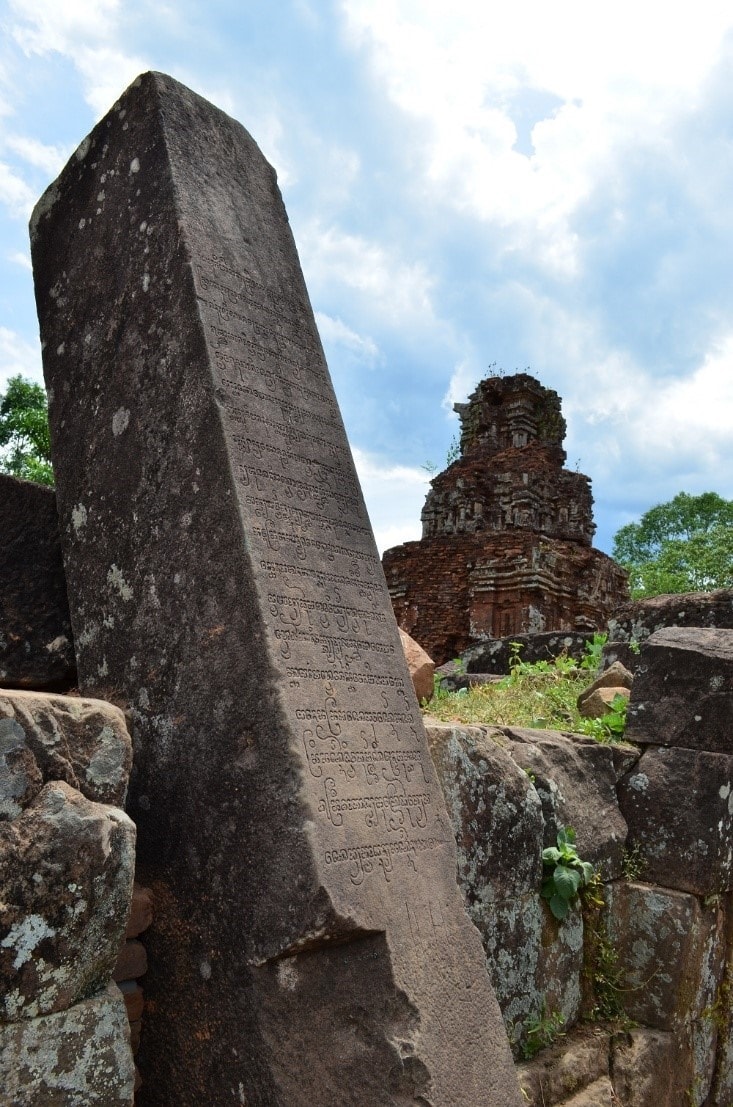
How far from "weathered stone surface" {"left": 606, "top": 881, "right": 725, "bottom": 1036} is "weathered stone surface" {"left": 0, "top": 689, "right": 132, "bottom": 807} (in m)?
2.63

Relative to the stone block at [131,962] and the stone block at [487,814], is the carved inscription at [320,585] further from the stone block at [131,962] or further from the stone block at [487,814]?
the stone block at [131,962]

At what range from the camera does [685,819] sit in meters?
4.00

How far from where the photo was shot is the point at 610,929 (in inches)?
152

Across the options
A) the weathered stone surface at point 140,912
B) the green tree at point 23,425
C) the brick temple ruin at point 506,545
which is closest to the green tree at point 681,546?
the brick temple ruin at point 506,545

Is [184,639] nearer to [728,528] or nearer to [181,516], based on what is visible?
[181,516]

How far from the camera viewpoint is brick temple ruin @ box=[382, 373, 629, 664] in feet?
54.7

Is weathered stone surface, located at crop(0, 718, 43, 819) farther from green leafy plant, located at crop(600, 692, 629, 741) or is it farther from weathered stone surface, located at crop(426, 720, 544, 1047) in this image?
green leafy plant, located at crop(600, 692, 629, 741)

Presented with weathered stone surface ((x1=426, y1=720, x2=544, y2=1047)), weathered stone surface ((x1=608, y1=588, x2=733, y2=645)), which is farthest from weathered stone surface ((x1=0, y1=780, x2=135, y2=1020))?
weathered stone surface ((x1=608, y1=588, x2=733, y2=645))

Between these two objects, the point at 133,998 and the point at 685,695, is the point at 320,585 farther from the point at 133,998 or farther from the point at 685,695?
the point at 685,695

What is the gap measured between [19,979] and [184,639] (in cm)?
101

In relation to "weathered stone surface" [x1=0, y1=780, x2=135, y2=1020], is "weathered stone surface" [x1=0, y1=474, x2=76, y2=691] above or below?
above

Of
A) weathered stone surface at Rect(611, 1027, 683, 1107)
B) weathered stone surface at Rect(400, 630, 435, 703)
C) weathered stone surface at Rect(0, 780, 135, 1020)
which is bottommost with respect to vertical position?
weathered stone surface at Rect(611, 1027, 683, 1107)

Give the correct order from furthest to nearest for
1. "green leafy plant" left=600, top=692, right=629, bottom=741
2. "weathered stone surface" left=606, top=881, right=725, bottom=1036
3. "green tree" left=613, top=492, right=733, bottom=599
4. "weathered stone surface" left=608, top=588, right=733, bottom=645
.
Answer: "green tree" left=613, top=492, right=733, bottom=599 → "weathered stone surface" left=608, top=588, right=733, bottom=645 → "green leafy plant" left=600, top=692, right=629, bottom=741 → "weathered stone surface" left=606, top=881, right=725, bottom=1036

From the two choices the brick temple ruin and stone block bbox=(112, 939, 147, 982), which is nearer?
stone block bbox=(112, 939, 147, 982)
